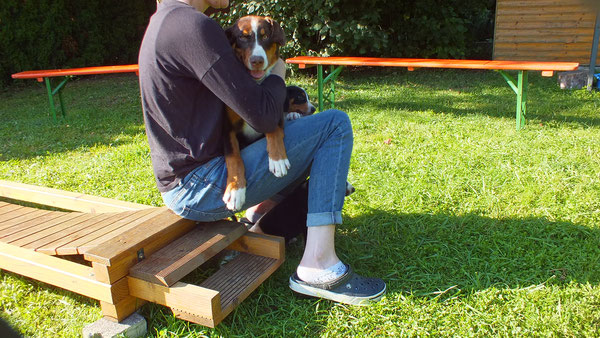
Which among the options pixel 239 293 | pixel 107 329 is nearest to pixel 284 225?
pixel 239 293

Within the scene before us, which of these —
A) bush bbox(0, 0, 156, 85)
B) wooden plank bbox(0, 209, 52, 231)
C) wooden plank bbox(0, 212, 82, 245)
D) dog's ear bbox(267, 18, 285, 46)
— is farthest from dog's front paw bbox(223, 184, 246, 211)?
bush bbox(0, 0, 156, 85)

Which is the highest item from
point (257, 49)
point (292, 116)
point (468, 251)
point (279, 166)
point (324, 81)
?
point (257, 49)

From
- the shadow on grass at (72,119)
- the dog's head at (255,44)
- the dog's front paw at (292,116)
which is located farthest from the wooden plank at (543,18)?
the dog's head at (255,44)

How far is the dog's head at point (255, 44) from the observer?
2.42 metres

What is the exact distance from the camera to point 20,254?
234cm

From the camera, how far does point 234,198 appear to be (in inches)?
82.7

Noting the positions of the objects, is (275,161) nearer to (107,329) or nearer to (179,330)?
(179,330)

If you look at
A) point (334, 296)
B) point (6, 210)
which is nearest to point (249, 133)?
point (334, 296)

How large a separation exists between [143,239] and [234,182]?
0.49 metres

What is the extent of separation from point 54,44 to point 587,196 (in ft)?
35.7

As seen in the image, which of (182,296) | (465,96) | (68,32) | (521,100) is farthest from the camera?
(68,32)

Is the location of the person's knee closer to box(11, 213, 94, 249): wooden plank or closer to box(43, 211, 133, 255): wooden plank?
box(43, 211, 133, 255): wooden plank

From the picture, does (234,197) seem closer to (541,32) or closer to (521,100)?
(521,100)

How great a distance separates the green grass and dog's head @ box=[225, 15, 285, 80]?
3.55 ft
